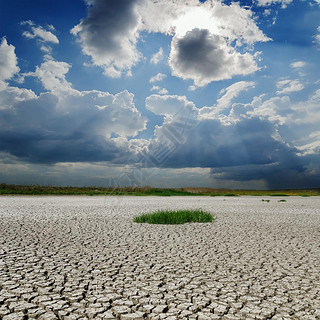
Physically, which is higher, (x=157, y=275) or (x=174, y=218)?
(x=174, y=218)

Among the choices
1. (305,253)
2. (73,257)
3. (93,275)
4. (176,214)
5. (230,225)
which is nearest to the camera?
(93,275)

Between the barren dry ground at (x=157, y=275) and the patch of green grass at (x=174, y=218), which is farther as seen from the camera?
the patch of green grass at (x=174, y=218)

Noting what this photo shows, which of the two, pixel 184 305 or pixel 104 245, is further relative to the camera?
pixel 104 245

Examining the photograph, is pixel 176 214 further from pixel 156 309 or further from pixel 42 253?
pixel 156 309

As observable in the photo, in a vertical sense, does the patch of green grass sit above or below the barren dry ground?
above

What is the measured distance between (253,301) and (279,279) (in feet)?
3.33

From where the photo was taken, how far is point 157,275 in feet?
13.2

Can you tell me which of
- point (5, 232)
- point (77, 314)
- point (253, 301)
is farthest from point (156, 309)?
point (5, 232)

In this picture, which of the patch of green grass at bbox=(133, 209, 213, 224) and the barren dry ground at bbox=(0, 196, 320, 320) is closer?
the barren dry ground at bbox=(0, 196, 320, 320)

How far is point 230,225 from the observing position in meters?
8.86

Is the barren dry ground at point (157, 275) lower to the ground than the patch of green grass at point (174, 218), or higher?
lower

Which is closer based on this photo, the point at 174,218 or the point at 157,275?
the point at 157,275

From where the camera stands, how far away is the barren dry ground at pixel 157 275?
118 inches

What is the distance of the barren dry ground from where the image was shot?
300cm
